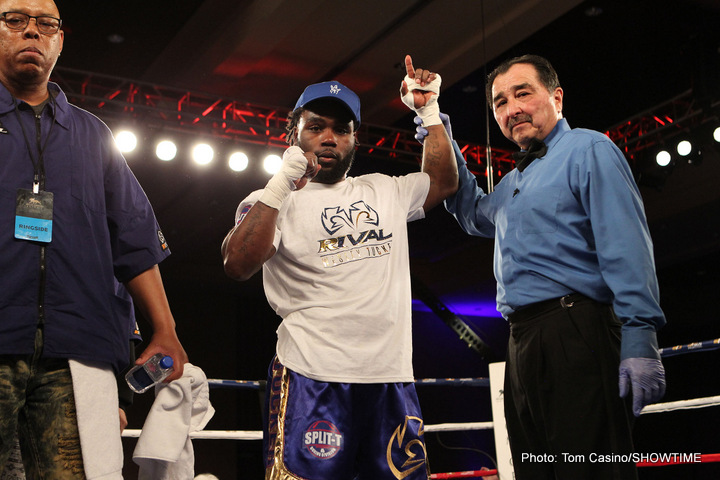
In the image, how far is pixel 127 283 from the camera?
1.50 m

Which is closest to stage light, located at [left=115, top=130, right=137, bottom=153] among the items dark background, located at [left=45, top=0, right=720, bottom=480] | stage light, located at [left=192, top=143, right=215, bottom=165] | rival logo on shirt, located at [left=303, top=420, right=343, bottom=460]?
dark background, located at [left=45, top=0, right=720, bottom=480]

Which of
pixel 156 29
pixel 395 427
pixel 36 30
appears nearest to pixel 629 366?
pixel 395 427

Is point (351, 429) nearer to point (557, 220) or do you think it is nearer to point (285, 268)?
point (285, 268)

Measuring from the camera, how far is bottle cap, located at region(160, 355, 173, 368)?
1435 millimetres

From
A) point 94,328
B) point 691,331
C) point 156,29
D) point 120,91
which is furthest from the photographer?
point 691,331

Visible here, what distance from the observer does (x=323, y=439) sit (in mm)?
1678

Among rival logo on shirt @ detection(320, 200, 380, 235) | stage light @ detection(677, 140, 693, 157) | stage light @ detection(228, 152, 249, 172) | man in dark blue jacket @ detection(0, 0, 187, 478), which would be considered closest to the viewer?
man in dark blue jacket @ detection(0, 0, 187, 478)

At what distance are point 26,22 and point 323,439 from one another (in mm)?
1101

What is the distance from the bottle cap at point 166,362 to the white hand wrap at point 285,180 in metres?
0.51

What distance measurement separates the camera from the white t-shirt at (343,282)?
1.75 m

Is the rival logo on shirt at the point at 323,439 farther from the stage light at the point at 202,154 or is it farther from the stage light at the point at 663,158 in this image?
the stage light at the point at 663,158

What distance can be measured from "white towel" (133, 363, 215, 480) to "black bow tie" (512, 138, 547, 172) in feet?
3.47

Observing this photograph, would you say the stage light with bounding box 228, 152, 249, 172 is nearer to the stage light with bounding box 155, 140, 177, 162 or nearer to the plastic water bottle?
the stage light with bounding box 155, 140, 177, 162

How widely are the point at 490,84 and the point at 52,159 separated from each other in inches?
50.4
